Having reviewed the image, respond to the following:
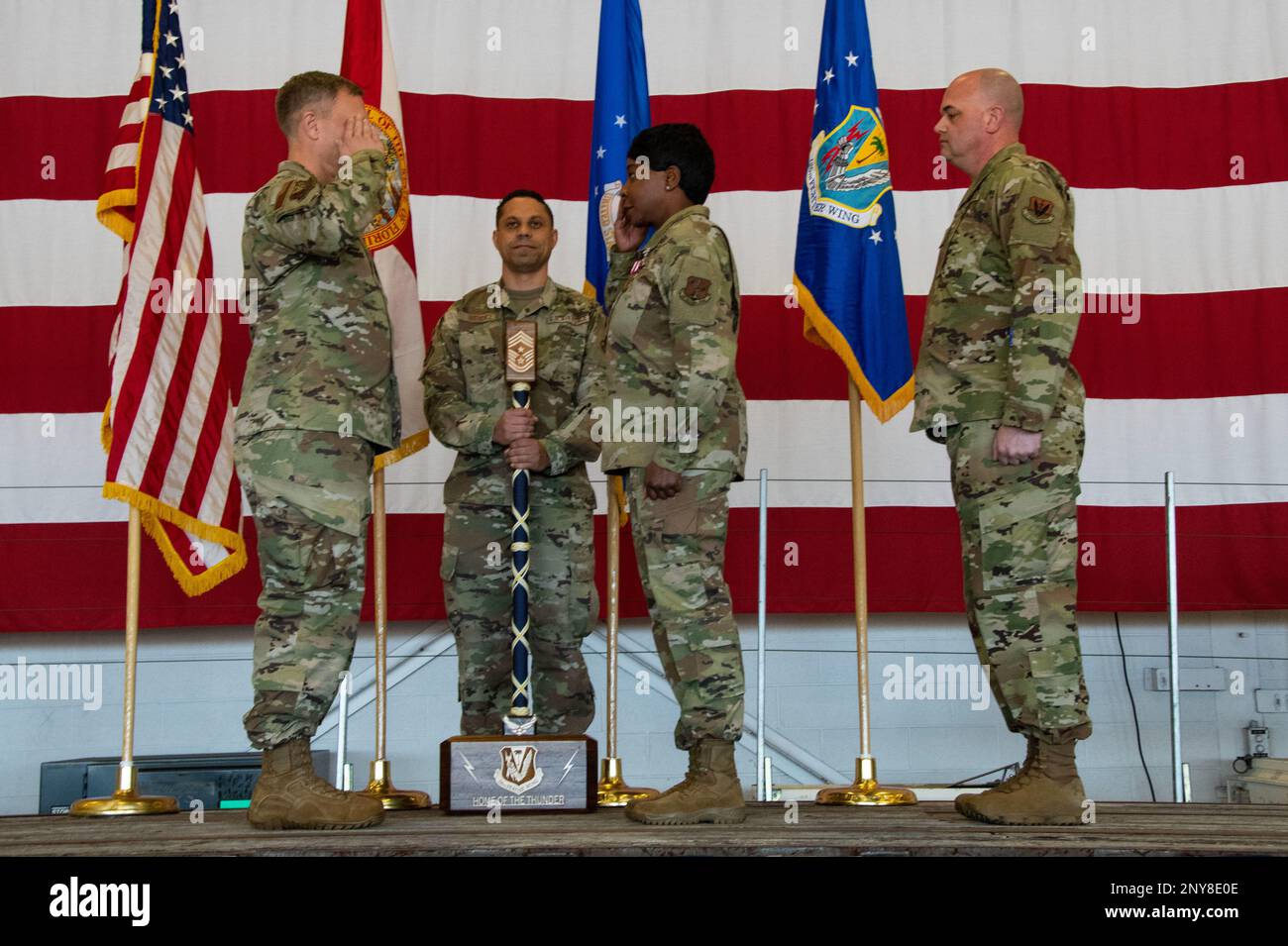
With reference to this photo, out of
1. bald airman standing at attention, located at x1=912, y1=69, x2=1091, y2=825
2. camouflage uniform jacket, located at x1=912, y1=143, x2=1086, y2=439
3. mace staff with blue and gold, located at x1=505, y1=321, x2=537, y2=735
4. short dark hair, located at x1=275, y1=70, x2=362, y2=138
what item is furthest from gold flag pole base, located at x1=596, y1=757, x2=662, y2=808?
short dark hair, located at x1=275, y1=70, x2=362, y2=138

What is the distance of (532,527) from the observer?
336 centimetres

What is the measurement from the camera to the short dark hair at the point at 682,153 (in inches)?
108

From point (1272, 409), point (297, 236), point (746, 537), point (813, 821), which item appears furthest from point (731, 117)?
point (813, 821)


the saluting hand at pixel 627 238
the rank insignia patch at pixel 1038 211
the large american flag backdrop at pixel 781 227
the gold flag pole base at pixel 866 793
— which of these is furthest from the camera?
the large american flag backdrop at pixel 781 227

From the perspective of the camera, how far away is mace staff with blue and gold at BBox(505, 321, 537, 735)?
10.2 feet

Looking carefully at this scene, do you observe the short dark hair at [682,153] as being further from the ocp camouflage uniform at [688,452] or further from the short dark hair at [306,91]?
the short dark hair at [306,91]

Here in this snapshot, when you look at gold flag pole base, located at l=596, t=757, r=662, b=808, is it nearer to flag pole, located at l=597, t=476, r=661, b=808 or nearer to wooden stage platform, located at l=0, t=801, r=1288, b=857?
flag pole, located at l=597, t=476, r=661, b=808

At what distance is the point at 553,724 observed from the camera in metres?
3.29

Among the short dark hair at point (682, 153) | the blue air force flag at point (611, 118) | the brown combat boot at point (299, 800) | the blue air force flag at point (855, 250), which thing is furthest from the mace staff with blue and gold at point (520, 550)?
the blue air force flag at point (855, 250)

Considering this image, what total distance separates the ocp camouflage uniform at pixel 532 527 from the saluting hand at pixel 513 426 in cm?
3

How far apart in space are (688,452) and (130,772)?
1.74 meters

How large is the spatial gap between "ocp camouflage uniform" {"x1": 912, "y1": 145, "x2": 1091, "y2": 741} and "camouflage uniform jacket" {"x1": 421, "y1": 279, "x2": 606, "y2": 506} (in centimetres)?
106

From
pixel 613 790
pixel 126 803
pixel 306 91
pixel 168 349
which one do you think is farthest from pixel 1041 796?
pixel 168 349
